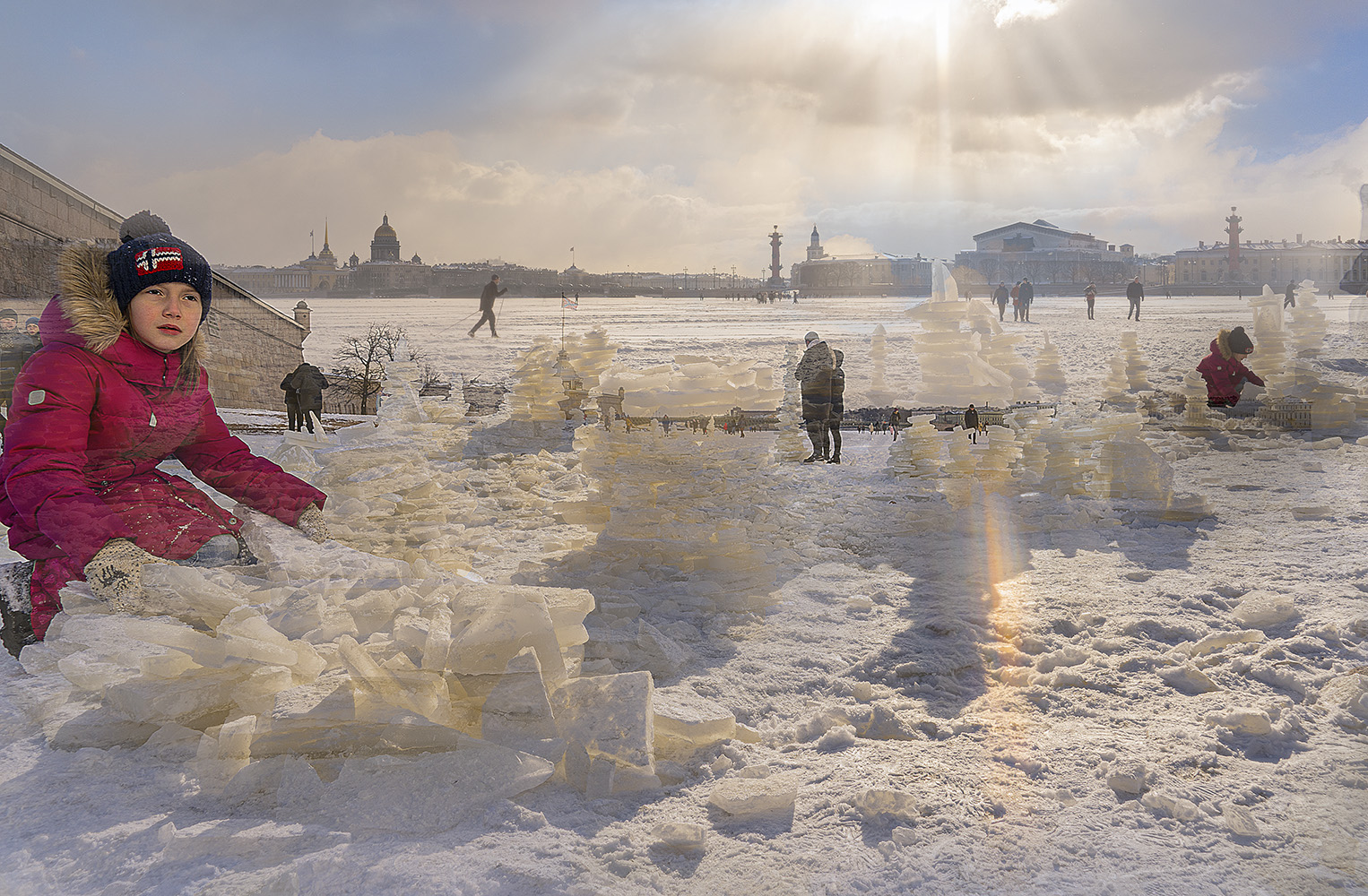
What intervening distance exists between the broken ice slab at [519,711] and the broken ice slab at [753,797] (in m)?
0.42

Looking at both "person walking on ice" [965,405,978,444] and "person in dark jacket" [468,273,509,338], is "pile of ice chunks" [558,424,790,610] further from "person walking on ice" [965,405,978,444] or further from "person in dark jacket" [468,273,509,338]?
"person in dark jacket" [468,273,509,338]

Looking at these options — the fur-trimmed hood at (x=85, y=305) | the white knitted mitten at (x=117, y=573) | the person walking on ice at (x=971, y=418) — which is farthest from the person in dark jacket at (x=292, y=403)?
the white knitted mitten at (x=117, y=573)

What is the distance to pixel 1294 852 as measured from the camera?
1616 millimetres

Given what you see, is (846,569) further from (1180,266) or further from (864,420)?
(1180,266)

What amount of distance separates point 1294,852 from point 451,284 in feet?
121

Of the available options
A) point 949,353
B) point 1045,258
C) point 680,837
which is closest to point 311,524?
point 680,837

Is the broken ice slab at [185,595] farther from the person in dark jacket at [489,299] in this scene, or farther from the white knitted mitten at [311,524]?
the person in dark jacket at [489,299]

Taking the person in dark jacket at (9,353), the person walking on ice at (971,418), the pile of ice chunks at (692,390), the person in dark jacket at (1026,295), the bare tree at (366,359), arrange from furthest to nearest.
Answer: the person in dark jacket at (1026,295) < the bare tree at (366,359) < the person walking on ice at (971,418) < the person in dark jacket at (9,353) < the pile of ice chunks at (692,390)

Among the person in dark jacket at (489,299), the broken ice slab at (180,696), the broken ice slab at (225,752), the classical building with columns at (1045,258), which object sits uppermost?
the classical building with columns at (1045,258)

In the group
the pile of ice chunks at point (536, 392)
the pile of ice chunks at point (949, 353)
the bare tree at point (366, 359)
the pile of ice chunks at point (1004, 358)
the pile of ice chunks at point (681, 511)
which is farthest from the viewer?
the bare tree at point (366, 359)

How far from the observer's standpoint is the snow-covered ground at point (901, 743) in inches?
60.4

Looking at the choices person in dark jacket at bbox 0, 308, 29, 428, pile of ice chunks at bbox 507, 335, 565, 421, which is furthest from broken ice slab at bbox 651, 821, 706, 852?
pile of ice chunks at bbox 507, 335, 565, 421

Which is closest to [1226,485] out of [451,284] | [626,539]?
[626,539]

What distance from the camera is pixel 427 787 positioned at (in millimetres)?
1744
